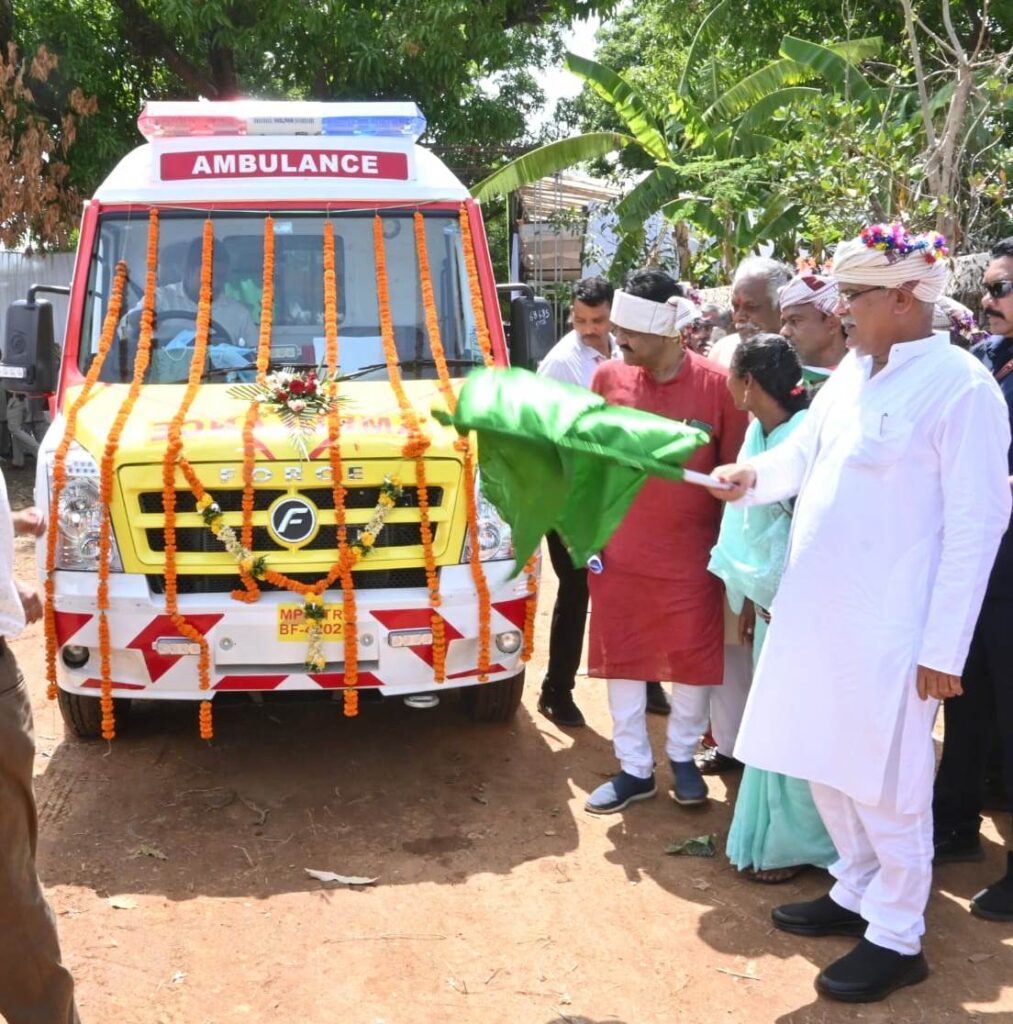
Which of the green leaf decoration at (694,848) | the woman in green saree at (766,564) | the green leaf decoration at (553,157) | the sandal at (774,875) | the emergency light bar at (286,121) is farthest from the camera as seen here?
the green leaf decoration at (553,157)

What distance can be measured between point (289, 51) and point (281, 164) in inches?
387

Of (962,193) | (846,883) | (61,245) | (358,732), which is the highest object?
(962,193)

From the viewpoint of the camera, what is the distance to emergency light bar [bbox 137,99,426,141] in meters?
5.51

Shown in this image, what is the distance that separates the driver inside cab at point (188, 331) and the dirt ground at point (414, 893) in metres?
1.59

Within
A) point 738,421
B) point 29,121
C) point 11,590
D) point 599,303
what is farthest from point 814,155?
point 29,121

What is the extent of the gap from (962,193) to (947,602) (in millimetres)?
6689

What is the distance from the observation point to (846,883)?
12.2 feet

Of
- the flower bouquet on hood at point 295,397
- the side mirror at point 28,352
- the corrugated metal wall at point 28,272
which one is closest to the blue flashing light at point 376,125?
the flower bouquet on hood at point 295,397

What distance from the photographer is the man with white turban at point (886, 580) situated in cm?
324

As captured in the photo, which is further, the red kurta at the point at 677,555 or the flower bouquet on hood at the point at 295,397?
the flower bouquet on hood at the point at 295,397

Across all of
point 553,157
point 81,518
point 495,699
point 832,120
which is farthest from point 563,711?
point 553,157

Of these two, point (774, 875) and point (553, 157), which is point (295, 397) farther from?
point (553, 157)

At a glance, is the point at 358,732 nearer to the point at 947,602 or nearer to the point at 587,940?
the point at 587,940

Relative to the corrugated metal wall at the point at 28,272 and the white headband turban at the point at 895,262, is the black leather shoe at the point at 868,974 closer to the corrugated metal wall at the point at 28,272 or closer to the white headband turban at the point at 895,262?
the white headband turban at the point at 895,262
